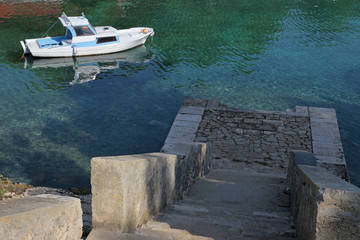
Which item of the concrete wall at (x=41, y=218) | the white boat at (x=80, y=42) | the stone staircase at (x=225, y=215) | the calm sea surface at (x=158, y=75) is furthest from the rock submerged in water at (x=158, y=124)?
the concrete wall at (x=41, y=218)

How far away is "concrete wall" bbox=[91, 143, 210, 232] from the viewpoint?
3596mm

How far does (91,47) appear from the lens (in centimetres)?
2005

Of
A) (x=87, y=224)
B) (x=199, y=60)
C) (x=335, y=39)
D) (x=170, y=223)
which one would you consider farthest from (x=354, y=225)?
(x=335, y=39)

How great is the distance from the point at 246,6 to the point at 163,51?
9.41 metres

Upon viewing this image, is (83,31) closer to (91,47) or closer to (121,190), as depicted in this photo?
(91,47)

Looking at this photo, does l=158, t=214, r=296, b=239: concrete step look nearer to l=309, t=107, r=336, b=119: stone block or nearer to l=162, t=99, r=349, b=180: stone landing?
l=162, t=99, r=349, b=180: stone landing

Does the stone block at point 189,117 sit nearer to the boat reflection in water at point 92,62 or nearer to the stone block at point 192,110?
the stone block at point 192,110

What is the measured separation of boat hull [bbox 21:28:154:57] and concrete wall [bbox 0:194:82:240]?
17.5 meters

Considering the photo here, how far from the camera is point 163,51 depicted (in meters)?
20.8

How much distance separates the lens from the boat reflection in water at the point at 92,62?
18.9 m

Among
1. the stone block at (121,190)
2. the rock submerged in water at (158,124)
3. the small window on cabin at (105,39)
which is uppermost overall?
the stone block at (121,190)

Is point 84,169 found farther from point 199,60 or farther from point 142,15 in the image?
point 142,15

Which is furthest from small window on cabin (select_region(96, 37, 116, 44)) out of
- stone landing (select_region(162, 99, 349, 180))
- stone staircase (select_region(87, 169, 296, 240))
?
stone staircase (select_region(87, 169, 296, 240))

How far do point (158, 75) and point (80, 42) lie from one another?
456cm
